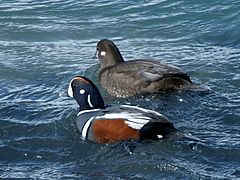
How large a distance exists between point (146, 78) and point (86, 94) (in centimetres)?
119

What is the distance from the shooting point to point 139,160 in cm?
837

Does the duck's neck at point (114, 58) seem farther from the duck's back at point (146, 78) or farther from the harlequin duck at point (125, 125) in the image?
the harlequin duck at point (125, 125)

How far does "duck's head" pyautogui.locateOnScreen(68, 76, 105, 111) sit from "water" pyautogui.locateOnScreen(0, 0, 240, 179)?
31 cm

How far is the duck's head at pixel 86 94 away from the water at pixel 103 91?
0.31 m

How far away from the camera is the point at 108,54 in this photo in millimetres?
11523

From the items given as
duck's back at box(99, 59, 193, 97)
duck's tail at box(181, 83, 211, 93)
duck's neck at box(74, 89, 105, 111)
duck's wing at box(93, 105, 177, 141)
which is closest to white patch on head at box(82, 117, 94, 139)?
duck's wing at box(93, 105, 177, 141)

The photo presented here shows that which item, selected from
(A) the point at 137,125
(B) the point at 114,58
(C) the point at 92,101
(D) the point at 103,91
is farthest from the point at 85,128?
(B) the point at 114,58

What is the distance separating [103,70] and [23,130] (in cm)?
242

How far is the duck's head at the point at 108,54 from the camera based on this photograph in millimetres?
11508

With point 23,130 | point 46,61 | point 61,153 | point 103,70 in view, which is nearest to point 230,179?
point 61,153

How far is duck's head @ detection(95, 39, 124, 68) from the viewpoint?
11.5 m

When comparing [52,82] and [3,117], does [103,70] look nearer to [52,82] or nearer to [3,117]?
[52,82]

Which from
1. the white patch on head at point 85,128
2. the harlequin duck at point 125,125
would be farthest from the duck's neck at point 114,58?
the white patch on head at point 85,128

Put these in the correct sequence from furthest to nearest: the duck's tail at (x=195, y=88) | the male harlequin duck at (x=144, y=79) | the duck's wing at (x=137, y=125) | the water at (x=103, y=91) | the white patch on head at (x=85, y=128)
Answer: the male harlequin duck at (x=144, y=79) → the duck's tail at (x=195, y=88) → the white patch on head at (x=85, y=128) → the duck's wing at (x=137, y=125) → the water at (x=103, y=91)
